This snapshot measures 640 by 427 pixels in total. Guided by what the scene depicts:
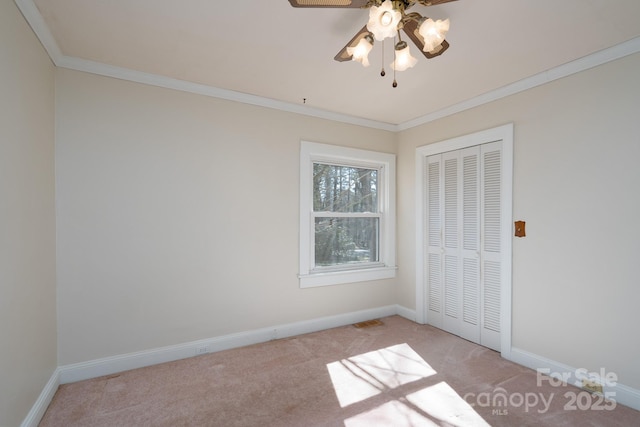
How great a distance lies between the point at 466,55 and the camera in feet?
7.60

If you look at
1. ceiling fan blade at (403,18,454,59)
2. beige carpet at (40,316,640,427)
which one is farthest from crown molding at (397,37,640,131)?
beige carpet at (40,316,640,427)

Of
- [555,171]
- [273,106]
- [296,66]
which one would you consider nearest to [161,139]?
A: [273,106]

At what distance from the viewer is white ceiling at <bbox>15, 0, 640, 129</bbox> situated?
1.82 meters

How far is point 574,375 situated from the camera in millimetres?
2396

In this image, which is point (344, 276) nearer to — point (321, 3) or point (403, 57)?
point (403, 57)

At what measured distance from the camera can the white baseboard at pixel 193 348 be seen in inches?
95.4

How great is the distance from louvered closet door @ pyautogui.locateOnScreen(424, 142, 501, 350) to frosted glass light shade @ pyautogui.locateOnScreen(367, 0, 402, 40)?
7.00 ft

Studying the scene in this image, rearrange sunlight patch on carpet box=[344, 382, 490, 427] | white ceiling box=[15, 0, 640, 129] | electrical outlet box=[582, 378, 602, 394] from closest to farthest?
white ceiling box=[15, 0, 640, 129] → sunlight patch on carpet box=[344, 382, 490, 427] → electrical outlet box=[582, 378, 602, 394]

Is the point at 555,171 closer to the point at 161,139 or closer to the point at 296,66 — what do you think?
the point at 296,66

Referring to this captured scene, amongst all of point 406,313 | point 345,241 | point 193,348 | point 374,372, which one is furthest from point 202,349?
point 406,313

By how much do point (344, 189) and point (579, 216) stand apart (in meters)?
2.29

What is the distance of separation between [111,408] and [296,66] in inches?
114

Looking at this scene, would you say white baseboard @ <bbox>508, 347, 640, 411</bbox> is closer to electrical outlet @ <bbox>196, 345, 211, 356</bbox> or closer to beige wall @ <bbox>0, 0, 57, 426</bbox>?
electrical outlet @ <bbox>196, 345, 211, 356</bbox>

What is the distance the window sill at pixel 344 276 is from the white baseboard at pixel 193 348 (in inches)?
16.4
